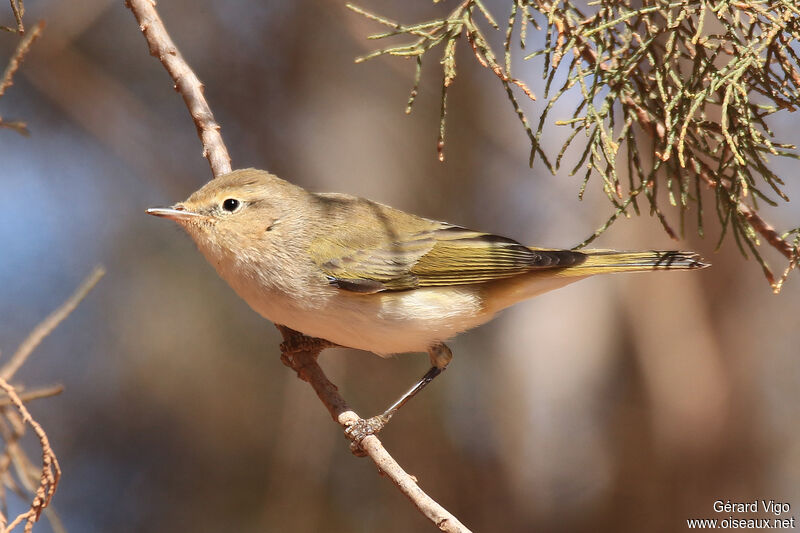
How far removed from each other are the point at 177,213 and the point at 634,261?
210 cm

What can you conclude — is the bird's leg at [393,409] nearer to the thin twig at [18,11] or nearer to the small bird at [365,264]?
the small bird at [365,264]

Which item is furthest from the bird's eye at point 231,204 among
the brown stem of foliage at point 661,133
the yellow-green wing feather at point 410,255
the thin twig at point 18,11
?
the brown stem of foliage at point 661,133

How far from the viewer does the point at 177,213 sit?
3.34 metres

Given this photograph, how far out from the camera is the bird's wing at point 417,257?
3549 mm

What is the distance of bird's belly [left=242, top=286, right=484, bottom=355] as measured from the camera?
3330 millimetres

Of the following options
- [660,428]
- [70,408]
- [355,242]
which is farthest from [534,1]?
[70,408]

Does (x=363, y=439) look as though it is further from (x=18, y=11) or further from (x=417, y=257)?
(x=18, y=11)

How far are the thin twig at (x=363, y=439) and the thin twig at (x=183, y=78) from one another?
89 centimetres

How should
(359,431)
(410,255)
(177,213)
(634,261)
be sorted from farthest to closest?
(410,255) < (634,261) < (177,213) < (359,431)

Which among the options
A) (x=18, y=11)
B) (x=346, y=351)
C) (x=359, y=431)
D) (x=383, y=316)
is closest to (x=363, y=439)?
(x=359, y=431)

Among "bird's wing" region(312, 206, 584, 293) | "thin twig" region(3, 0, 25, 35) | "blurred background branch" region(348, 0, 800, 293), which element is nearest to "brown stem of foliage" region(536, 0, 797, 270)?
"blurred background branch" region(348, 0, 800, 293)

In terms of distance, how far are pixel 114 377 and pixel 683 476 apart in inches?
196

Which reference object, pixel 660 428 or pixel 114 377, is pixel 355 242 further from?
pixel 114 377

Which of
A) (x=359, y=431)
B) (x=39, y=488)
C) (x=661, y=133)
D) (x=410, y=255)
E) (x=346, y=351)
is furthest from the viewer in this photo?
(x=346, y=351)
